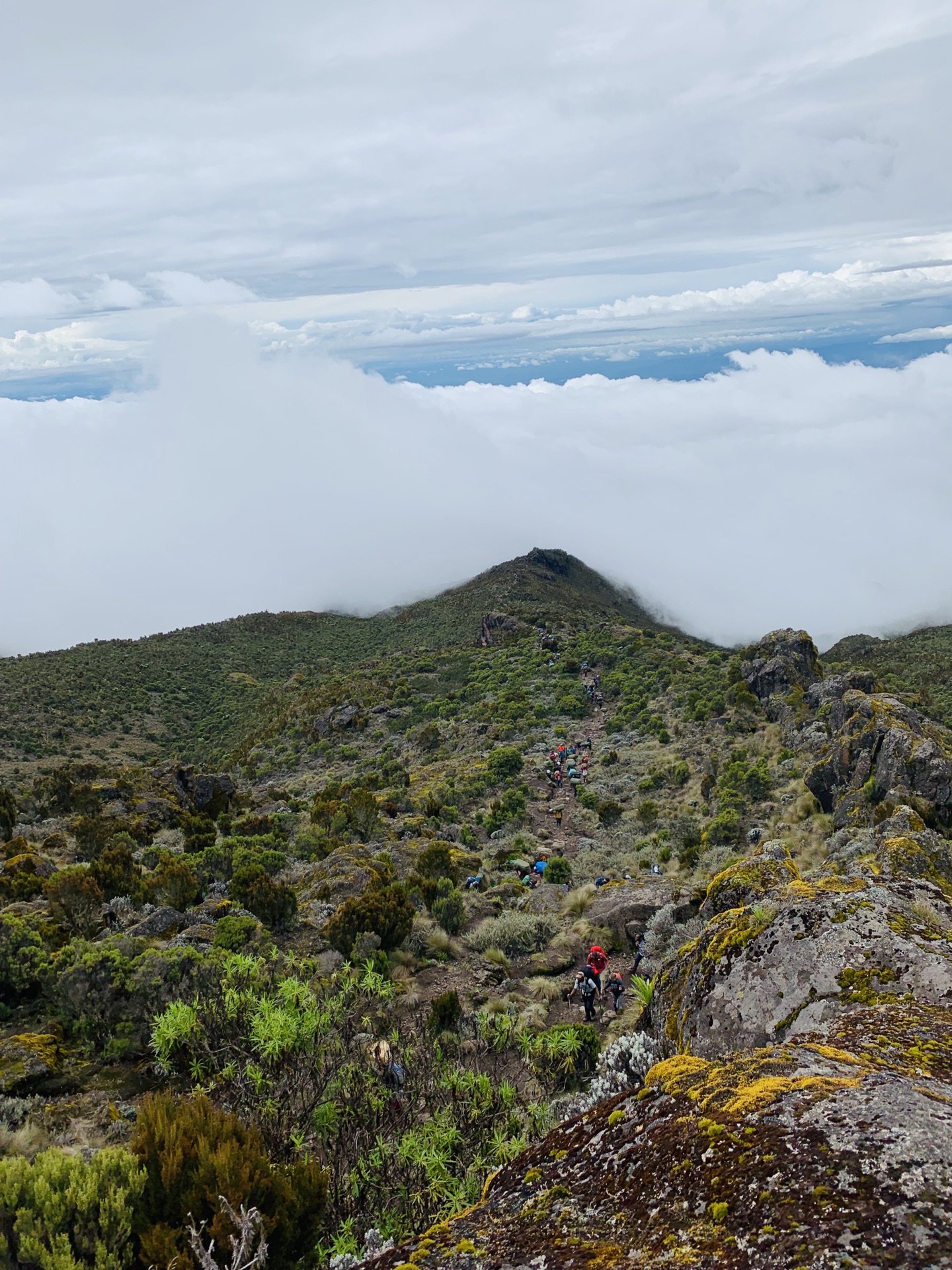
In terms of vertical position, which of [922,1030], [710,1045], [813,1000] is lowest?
[710,1045]

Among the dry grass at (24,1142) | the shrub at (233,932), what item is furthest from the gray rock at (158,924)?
the dry grass at (24,1142)

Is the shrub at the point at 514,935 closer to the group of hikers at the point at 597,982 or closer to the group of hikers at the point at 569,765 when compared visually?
the group of hikers at the point at 597,982

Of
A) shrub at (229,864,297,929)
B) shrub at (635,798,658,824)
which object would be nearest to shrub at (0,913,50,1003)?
shrub at (229,864,297,929)

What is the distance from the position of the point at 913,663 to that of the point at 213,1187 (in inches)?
3436

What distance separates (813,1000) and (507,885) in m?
12.6

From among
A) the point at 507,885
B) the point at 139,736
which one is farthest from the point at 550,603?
the point at 507,885

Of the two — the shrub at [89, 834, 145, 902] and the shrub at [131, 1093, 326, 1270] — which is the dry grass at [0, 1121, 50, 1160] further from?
the shrub at [89, 834, 145, 902]

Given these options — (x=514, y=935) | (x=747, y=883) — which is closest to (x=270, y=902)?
(x=514, y=935)

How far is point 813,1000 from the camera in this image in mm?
6090

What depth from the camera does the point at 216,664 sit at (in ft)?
255

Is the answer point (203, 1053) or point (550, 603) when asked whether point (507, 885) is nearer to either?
point (203, 1053)

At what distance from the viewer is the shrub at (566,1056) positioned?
28.1 ft

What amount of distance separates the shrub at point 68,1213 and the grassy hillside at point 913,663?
40.3 meters

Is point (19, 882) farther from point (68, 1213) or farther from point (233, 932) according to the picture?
point (68, 1213)
